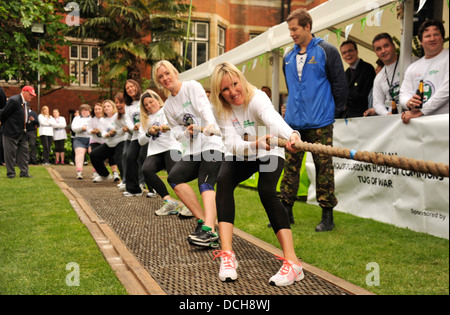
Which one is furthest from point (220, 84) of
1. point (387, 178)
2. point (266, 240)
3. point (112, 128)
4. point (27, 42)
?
point (27, 42)

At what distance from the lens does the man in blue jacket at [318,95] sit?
4.88m

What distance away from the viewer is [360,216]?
5.87m

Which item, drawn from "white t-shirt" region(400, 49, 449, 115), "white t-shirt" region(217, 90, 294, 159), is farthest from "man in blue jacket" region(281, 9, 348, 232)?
"white t-shirt" region(217, 90, 294, 159)

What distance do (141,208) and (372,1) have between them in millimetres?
4015

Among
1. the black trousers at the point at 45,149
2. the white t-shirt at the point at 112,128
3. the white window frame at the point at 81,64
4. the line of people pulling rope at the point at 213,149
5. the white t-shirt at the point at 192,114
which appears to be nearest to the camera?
the line of people pulling rope at the point at 213,149

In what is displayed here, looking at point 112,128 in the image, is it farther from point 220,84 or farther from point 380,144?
point 220,84

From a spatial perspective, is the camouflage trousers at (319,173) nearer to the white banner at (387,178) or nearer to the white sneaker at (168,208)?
the white banner at (387,178)

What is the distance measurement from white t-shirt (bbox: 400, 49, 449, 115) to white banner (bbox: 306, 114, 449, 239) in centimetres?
16

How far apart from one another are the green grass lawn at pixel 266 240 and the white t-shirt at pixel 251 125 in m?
1.11

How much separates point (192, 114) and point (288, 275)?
222cm

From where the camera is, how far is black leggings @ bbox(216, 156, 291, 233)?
133 inches

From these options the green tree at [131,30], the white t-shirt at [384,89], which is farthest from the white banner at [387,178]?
the green tree at [131,30]

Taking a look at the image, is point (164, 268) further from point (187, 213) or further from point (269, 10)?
point (269, 10)
